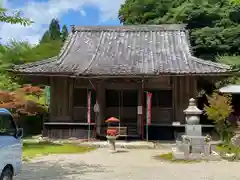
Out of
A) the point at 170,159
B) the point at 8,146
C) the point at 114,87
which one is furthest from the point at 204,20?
the point at 8,146

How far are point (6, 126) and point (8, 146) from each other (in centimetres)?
A: 42

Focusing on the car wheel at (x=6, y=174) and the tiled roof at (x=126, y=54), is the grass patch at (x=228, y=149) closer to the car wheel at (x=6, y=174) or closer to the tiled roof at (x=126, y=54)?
the tiled roof at (x=126, y=54)

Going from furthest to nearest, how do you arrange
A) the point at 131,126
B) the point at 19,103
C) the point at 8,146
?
1. the point at 19,103
2. the point at 131,126
3. the point at 8,146

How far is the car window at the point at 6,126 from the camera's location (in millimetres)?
7263

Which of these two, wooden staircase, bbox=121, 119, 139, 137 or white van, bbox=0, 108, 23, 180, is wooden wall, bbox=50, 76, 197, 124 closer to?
wooden staircase, bbox=121, 119, 139, 137

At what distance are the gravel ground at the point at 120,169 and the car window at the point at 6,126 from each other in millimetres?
2283

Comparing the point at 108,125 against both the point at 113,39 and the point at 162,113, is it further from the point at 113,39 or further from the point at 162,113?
the point at 113,39

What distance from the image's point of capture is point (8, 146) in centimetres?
734

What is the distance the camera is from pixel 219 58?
30.9m

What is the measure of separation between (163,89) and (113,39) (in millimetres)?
5574

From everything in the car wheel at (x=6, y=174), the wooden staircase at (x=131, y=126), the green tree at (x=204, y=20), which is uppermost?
the green tree at (x=204, y=20)

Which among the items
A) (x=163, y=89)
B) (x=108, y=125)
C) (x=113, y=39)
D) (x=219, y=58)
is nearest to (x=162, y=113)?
(x=163, y=89)

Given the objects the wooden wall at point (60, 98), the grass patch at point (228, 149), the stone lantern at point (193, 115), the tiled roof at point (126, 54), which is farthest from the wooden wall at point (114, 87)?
the stone lantern at point (193, 115)

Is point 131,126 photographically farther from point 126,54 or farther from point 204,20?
point 204,20
